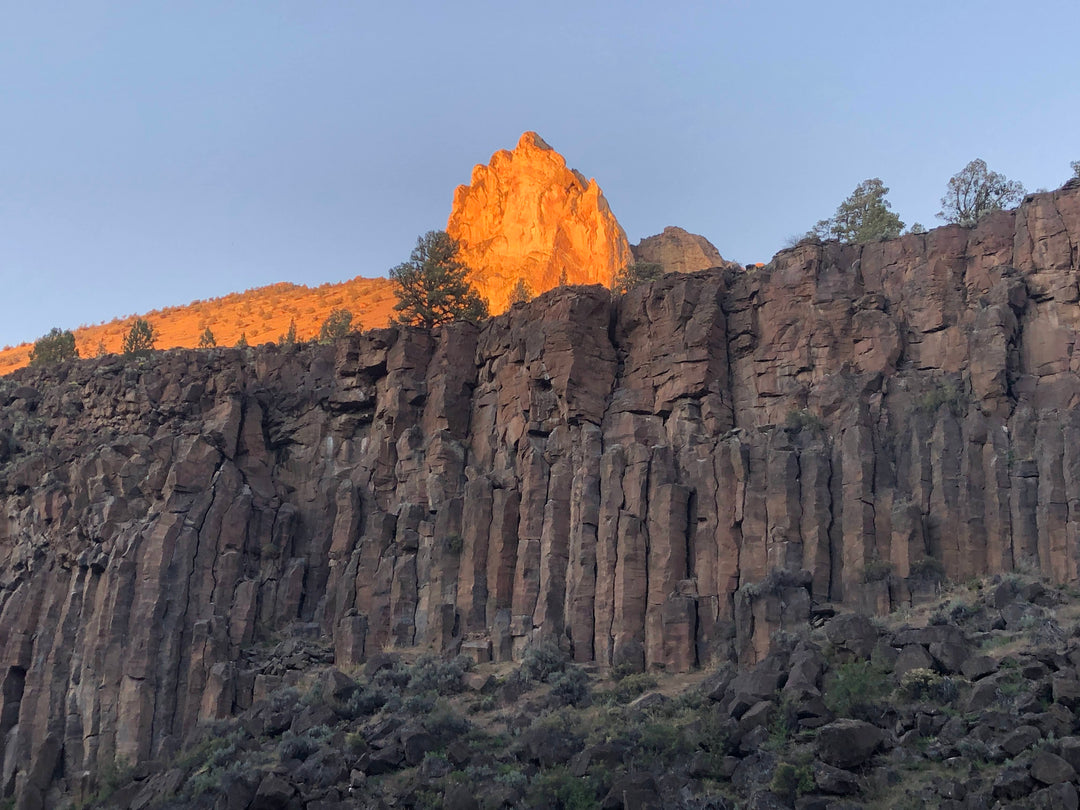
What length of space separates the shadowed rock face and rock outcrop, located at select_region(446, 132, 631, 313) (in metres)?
26.2

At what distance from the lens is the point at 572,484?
45.2 meters

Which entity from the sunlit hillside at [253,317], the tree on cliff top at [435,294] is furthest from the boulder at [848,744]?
the sunlit hillside at [253,317]

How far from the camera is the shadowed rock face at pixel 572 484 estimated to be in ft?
131

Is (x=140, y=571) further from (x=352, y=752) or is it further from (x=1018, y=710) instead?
(x=1018, y=710)

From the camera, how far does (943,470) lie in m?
39.8

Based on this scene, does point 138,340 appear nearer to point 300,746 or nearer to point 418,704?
point 418,704

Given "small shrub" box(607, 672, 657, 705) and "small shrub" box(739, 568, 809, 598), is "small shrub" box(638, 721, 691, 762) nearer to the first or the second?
"small shrub" box(607, 672, 657, 705)

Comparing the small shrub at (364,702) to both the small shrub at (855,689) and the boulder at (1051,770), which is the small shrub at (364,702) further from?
the boulder at (1051,770)

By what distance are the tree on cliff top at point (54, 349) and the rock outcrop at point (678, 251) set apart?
112 feet

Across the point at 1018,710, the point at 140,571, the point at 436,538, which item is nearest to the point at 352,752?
the point at 436,538

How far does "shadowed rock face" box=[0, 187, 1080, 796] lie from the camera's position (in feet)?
131

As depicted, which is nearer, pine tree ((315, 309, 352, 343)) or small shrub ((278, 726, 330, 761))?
small shrub ((278, 726, 330, 761))

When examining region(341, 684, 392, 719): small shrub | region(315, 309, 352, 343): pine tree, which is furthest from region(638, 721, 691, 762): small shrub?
region(315, 309, 352, 343): pine tree

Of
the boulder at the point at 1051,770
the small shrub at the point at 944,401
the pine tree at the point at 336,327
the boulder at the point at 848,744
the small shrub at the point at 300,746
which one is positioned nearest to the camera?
the boulder at the point at 1051,770
